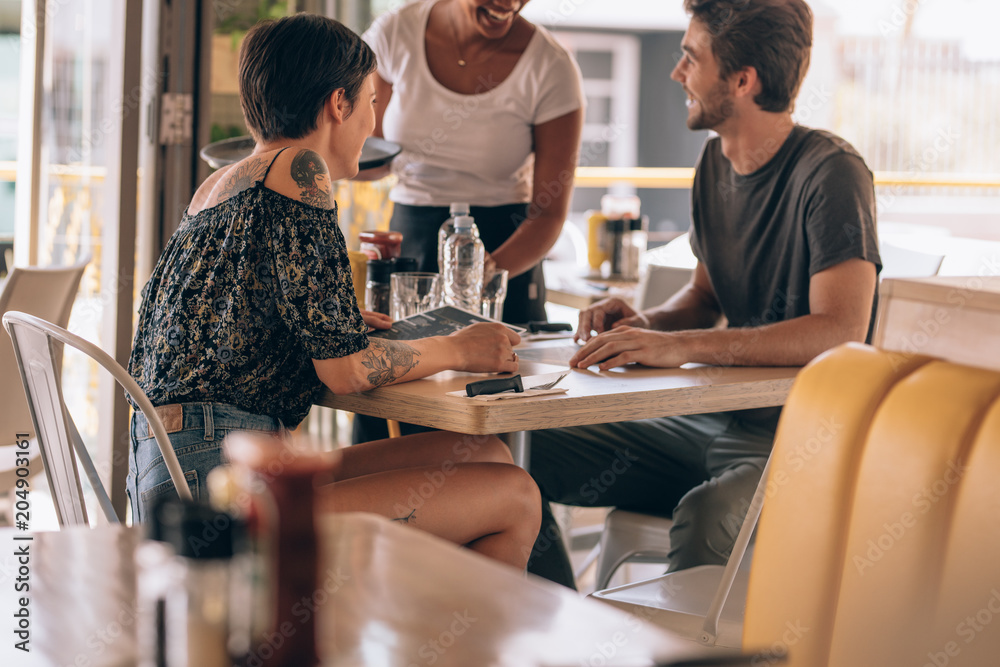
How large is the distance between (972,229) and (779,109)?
759 cm

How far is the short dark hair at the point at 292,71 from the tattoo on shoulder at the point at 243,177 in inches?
4.2

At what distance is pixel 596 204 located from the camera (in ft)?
35.5

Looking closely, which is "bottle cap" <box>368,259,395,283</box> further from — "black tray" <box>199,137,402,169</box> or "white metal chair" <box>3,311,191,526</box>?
"white metal chair" <box>3,311,191,526</box>

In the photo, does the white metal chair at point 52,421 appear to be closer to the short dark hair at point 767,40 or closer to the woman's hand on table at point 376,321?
the woman's hand on table at point 376,321

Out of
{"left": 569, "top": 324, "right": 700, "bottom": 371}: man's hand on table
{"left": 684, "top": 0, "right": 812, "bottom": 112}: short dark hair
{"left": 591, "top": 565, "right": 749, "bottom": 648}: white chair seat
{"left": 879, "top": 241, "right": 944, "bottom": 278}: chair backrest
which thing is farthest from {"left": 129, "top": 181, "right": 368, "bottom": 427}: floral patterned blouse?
{"left": 879, "top": 241, "right": 944, "bottom": 278}: chair backrest

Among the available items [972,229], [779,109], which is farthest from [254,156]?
[972,229]

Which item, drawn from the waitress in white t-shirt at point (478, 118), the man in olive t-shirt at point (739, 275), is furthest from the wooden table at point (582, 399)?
the waitress in white t-shirt at point (478, 118)

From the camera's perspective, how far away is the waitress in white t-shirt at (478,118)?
90.6 inches

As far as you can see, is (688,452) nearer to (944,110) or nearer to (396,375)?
(396,375)

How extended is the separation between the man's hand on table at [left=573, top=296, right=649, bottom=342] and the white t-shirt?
0.57 meters

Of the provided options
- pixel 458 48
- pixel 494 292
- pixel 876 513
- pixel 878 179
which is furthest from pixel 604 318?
pixel 878 179

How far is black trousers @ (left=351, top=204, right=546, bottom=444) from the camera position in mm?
2355

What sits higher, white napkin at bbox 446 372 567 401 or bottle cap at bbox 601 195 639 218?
bottle cap at bbox 601 195 639 218

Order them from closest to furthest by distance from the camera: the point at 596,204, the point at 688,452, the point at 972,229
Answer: the point at 688,452 → the point at 972,229 → the point at 596,204
